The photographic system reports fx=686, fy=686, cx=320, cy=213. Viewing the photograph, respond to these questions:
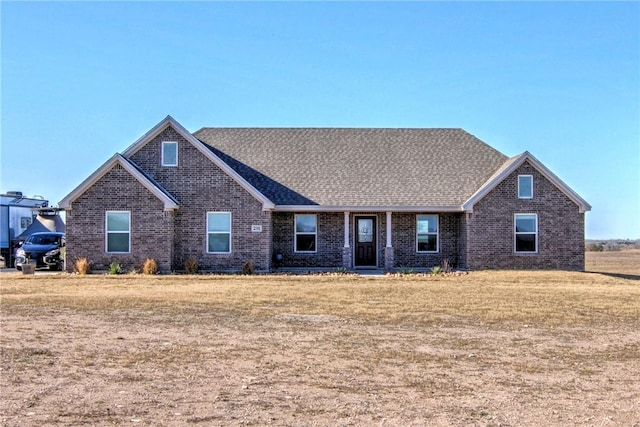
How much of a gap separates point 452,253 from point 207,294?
44.8 ft

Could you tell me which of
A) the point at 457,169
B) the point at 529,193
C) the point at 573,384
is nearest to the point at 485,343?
the point at 573,384

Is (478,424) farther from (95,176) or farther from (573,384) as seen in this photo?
(95,176)

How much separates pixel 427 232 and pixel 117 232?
12.6 m

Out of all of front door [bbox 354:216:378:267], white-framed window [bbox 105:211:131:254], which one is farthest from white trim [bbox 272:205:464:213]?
white-framed window [bbox 105:211:131:254]

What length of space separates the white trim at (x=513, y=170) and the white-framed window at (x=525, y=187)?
493 millimetres

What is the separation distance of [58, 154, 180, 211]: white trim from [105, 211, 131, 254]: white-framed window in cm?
131

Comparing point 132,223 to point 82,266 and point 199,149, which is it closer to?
point 82,266

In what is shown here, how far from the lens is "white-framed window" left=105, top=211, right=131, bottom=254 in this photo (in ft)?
Result: 84.9

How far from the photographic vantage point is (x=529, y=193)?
27.5 m

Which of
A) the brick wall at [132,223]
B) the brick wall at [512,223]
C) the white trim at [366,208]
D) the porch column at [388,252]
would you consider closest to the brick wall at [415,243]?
the porch column at [388,252]

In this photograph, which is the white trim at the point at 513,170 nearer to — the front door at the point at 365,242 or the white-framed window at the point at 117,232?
the front door at the point at 365,242

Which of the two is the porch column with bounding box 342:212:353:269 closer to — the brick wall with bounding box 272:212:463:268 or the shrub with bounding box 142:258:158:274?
the brick wall with bounding box 272:212:463:268

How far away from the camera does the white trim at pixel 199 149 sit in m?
26.5

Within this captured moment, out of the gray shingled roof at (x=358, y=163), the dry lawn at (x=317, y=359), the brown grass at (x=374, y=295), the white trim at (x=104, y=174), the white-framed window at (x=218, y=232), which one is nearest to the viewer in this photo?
the dry lawn at (x=317, y=359)
